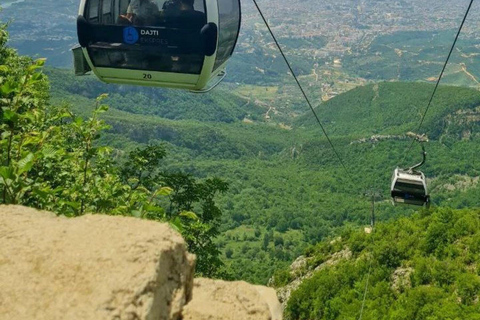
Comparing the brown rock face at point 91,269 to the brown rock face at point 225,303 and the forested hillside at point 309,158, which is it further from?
the forested hillside at point 309,158

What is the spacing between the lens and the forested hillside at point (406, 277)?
71.5 feet

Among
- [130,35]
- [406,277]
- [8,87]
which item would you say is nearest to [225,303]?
[8,87]

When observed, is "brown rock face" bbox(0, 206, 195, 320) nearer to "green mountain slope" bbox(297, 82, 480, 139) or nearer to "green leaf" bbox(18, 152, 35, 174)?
"green leaf" bbox(18, 152, 35, 174)

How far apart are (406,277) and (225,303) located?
85.6 ft

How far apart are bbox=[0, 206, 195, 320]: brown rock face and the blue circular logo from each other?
14.4 feet

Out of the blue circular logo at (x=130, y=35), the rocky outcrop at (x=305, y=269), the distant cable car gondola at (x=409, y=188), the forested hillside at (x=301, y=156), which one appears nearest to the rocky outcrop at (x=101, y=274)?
the blue circular logo at (x=130, y=35)

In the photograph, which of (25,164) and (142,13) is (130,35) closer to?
(142,13)

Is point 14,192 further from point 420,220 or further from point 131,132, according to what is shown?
point 131,132

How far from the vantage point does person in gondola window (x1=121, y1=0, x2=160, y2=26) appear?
695 centimetres

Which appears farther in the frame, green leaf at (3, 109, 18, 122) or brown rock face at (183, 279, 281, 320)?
green leaf at (3, 109, 18, 122)

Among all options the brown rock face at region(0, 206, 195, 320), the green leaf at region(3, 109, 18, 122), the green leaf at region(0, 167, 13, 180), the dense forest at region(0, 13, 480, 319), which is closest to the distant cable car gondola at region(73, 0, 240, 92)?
the dense forest at region(0, 13, 480, 319)

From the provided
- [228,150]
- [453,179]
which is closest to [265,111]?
[228,150]

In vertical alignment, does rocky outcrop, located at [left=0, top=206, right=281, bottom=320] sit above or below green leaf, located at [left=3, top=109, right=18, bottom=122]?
below

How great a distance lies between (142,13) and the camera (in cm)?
701
